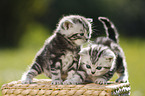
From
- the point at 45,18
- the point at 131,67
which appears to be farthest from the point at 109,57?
the point at 45,18

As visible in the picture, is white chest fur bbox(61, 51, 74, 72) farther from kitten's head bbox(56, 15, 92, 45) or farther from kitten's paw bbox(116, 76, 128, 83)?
kitten's paw bbox(116, 76, 128, 83)

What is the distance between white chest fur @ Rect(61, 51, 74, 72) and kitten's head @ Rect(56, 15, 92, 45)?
8 cm

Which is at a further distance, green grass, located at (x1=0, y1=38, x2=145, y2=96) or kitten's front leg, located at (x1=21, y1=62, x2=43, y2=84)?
green grass, located at (x1=0, y1=38, x2=145, y2=96)

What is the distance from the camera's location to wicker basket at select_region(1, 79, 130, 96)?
1.44 meters

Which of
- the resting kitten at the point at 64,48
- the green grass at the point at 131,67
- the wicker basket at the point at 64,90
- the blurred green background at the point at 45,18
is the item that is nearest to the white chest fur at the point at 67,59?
the resting kitten at the point at 64,48

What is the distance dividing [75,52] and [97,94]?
33cm

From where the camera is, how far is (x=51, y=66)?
160 centimetres

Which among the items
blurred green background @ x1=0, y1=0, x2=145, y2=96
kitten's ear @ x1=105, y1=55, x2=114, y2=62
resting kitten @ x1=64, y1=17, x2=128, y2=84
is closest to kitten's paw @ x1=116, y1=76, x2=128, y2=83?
resting kitten @ x1=64, y1=17, x2=128, y2=84

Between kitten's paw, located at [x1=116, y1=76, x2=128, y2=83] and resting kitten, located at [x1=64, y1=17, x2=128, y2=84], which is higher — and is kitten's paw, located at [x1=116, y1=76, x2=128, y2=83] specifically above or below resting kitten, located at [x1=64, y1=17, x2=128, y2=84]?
below

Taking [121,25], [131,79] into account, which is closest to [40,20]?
[121,25]

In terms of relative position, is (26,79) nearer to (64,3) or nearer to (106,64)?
(106,64)

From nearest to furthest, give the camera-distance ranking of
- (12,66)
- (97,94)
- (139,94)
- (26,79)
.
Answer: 1. (97,94)
2. (26,79)
3. (139,94)
4. (12,66)

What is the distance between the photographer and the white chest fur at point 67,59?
1605mm

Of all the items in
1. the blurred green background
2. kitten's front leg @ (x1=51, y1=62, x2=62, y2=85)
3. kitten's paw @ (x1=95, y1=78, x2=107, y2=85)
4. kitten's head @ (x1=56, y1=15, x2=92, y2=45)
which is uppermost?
the blurred green background
